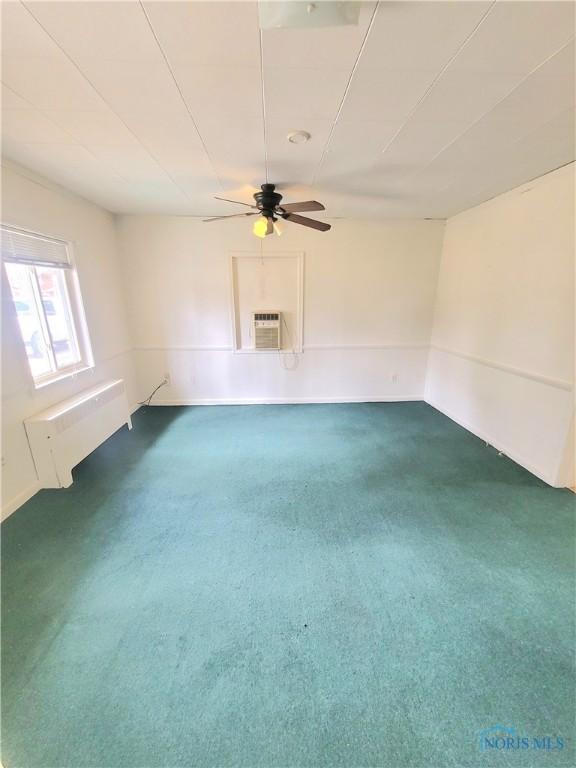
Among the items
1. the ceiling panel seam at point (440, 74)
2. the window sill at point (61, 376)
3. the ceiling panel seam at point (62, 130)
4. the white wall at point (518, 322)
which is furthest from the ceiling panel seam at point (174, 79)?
the white wall at point (518, 322)

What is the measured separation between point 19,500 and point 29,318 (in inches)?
58.3

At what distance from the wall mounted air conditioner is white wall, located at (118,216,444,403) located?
0.81 feet

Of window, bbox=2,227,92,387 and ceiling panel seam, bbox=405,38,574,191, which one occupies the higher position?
ceiling panel seam, bbox=405,38,574,191

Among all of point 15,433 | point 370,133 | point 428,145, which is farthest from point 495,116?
point 15,433

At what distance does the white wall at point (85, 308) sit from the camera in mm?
2182

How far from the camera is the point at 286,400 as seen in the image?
14.4ft

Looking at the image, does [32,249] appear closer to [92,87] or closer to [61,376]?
[61,376]

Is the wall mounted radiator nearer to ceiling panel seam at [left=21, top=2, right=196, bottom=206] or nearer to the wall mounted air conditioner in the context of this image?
the wall mounted air conditioner

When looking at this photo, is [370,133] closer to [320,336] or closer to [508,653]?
[320,336]

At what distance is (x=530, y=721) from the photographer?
1120 mm

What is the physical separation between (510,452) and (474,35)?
3077 mm

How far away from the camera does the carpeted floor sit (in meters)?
1.08

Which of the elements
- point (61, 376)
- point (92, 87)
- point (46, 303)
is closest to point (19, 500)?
point (61, 376)

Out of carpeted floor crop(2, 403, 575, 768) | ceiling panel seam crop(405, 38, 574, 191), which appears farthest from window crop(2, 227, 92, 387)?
ceiling panel seam crop(405, 38, 574, 191)
